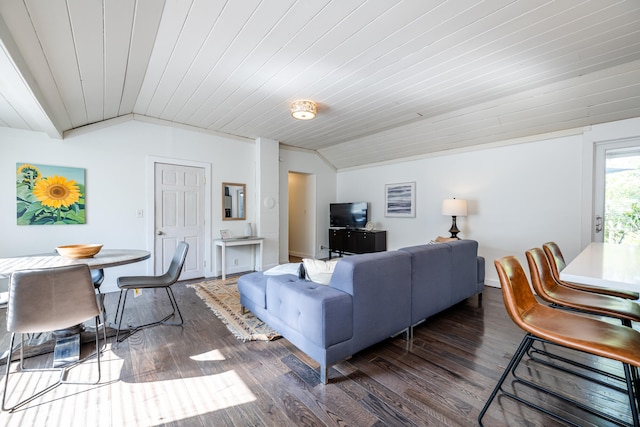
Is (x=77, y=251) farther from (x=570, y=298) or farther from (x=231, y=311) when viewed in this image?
(x=570, y=298)

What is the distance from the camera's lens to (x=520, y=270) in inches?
66.0

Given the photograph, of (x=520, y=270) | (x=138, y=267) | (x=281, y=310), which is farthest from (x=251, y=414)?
(x=138, y=267)

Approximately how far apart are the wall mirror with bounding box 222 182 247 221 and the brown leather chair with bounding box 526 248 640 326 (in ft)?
14.3

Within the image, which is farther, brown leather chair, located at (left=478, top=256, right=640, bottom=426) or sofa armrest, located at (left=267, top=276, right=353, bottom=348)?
sofa armrest, located at (left=267, top=276, right=353, bottom=348)

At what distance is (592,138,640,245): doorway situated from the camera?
317 centimetres

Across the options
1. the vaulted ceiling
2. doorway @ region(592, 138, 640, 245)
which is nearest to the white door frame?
the vaulted ceiling

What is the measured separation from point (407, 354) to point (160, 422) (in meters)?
1.75

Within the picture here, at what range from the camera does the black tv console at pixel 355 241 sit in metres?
5.51

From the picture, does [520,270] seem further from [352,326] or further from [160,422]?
[160,422]

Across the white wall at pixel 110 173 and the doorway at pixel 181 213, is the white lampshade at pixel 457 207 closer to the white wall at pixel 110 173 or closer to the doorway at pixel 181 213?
the white wall at pixel 110 173

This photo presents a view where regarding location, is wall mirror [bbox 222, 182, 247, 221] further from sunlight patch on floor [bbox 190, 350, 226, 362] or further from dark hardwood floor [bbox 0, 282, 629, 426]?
sunlight patch on floor [bbox 190, 350, 226, 362]

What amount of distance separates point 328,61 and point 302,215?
4.57 m

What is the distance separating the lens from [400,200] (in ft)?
17.9

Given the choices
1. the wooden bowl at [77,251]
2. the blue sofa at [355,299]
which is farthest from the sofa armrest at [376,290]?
the wooden bowl at [77,251]
